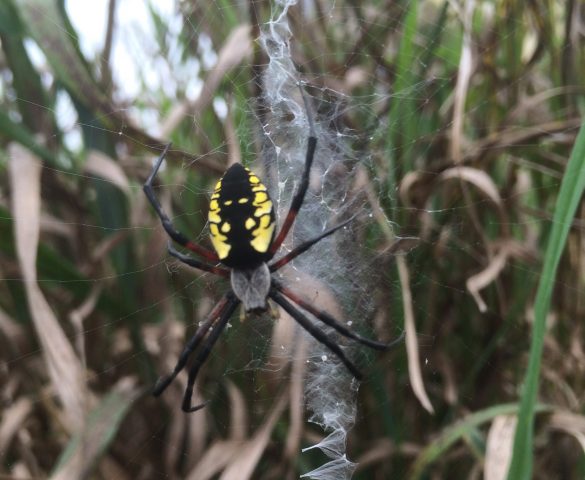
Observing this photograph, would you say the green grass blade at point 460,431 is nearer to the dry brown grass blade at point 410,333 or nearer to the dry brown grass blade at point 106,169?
the dry brown grass blade at point 410,333

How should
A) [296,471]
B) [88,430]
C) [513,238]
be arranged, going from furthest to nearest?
[513,238] < [296,471] < [88,430]

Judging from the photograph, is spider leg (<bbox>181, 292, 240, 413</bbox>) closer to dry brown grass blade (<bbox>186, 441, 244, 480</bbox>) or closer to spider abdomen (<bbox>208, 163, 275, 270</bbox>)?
dry brown grass blade (<bbox>186, 441, 244, 480</bbox>)

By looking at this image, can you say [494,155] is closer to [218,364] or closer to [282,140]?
[282,140]

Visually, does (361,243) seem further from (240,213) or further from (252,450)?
(252,450)

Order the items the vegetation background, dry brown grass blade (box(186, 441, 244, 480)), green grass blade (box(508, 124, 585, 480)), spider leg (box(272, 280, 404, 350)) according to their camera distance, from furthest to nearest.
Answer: spider leg (box(272, 280, 404, 350))
the vegetation background
dry brown grass blade (box(186, 441, 244, 480))
green grass blade (box(508, 124, 585, 480))

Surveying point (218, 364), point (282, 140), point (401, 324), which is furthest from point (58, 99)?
point (401, 324)

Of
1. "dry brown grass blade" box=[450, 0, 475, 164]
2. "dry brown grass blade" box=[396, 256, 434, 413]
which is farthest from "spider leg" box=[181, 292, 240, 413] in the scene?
"dry brown grass blade" box=[450, 0, 475, 164]
